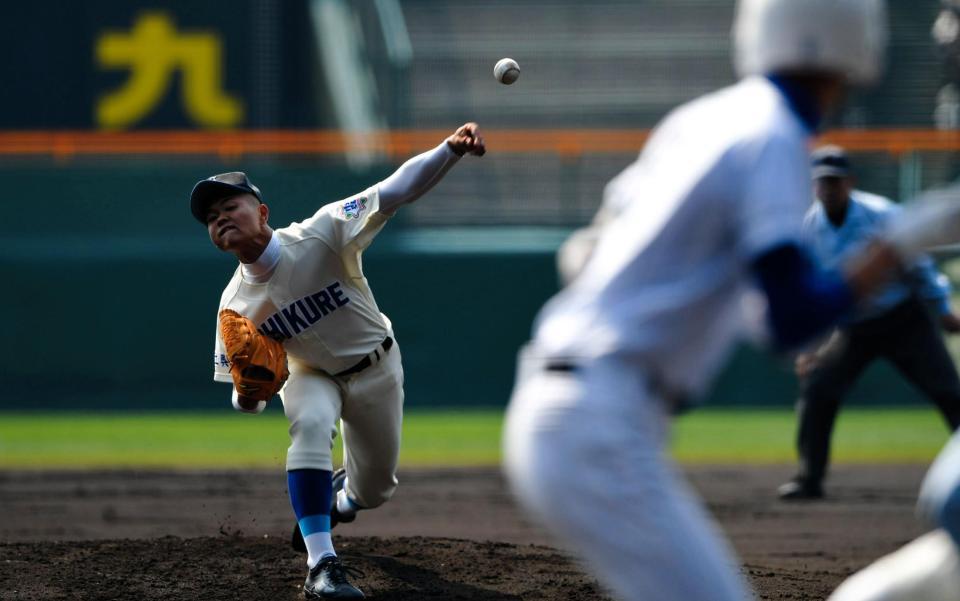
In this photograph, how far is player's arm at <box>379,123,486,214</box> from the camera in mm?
5199

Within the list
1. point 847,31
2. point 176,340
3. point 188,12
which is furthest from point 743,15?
point 188,12

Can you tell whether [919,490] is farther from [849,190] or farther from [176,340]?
[176,340]

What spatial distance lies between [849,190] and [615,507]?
5.92 meters

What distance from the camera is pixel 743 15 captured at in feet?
9.82

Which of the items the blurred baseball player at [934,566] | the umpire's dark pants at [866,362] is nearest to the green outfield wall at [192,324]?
the umpire's dark pants at [866,362]

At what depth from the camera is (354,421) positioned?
568cm

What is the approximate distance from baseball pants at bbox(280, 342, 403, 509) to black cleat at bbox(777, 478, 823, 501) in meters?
3.78

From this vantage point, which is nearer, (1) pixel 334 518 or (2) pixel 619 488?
(2) pixel 619 488

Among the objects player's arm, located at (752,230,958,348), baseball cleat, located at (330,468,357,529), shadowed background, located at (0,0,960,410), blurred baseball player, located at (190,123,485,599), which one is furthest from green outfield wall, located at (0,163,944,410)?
player's arm, located at (752,230,958,348)

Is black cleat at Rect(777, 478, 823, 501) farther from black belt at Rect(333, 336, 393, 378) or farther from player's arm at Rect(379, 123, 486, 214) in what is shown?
player's arm at Rect(379, 123, 486, 214)

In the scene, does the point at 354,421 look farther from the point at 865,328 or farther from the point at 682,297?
the point at 865,328

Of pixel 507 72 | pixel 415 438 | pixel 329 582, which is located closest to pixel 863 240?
pixel 507 72

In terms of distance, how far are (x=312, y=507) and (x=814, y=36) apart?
3105mm

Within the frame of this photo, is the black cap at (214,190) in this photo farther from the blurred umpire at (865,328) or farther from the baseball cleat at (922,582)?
the blurred umpire at (865,328)
